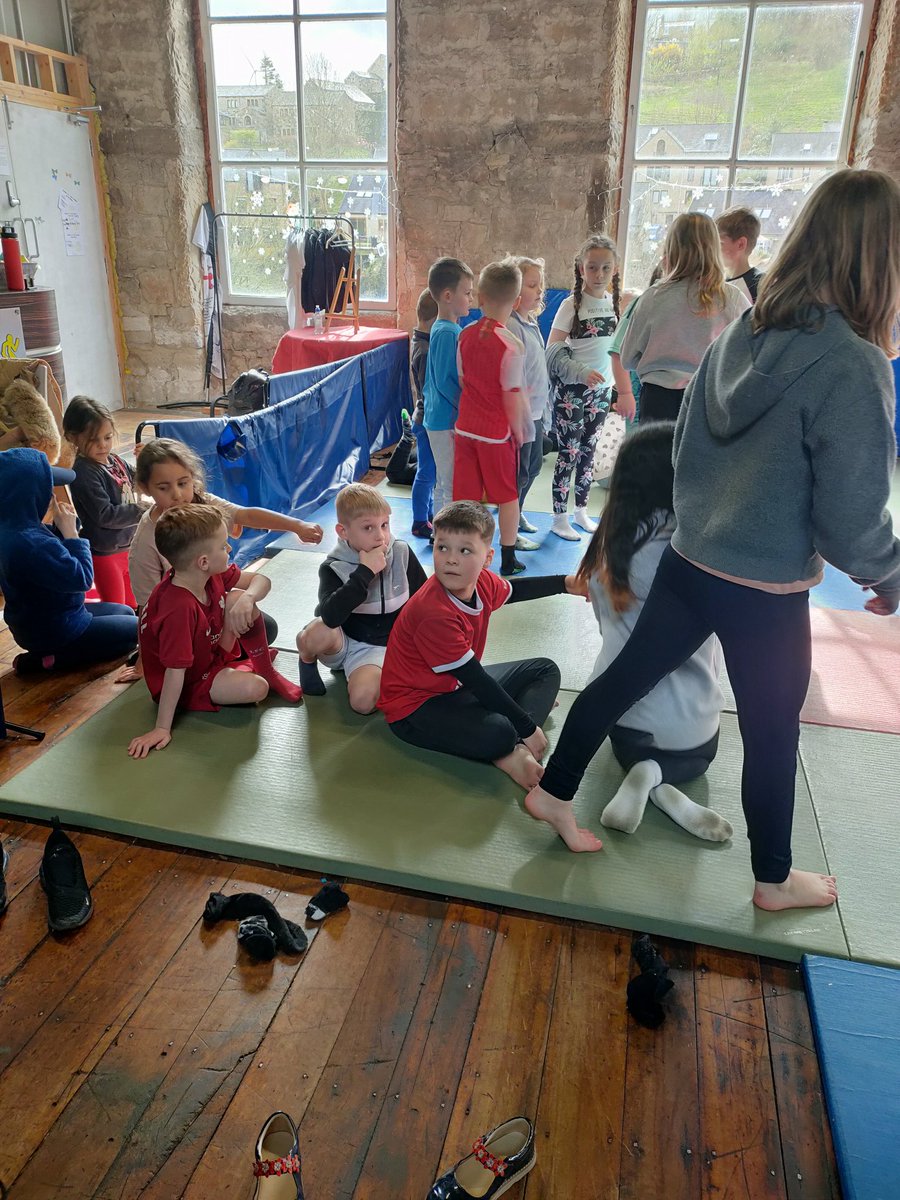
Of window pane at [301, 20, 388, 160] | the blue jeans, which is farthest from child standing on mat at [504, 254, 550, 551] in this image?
window pane at [301, 20, 388, 160]

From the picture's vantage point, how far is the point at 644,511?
1991 millimetres

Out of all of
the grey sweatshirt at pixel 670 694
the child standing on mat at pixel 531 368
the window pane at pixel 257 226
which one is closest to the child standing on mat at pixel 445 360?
the child standing on mat at pixel 531 368

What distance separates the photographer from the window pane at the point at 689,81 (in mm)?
6078

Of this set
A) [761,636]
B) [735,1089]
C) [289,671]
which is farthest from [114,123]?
[735,1089]

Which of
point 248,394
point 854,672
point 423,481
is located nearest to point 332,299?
point 248,394

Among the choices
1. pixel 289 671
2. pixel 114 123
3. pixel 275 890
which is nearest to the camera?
pixel 275 890

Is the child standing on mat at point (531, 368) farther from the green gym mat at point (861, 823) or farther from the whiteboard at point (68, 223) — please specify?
the whiteboard at point (68, 223)

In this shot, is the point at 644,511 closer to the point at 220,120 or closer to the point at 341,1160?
the point at 341,1160

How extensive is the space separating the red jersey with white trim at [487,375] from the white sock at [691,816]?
6.13 feet

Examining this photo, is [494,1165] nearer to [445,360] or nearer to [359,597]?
[359,597]

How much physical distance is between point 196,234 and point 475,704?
241 inches

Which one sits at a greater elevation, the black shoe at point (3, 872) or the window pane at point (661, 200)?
the window pane at point (661, 200)

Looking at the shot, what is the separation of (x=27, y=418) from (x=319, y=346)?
Answer: 290 centimetres

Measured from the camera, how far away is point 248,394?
16.8 ft
